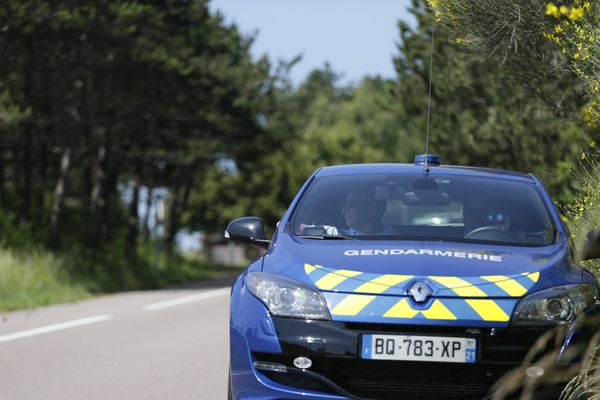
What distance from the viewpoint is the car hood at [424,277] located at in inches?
213

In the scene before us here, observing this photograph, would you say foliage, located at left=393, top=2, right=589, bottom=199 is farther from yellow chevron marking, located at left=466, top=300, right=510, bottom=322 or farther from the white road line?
yellow chevron marking, located at left=466, top=300, right=510, bottom=322

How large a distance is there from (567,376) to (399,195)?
2.01 m

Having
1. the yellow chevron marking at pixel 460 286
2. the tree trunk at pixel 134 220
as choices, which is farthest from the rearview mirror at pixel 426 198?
the tree trunk at pixel 134 220

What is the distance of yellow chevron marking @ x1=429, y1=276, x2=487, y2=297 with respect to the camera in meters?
5.46

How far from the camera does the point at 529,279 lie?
18.3 ft

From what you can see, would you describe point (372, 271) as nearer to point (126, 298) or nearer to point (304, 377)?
point (304, 377)

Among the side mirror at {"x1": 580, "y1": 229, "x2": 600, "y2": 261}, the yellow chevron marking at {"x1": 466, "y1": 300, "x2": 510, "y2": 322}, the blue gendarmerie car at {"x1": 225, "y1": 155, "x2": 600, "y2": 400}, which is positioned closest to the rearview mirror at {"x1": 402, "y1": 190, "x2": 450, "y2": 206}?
the blue gendarmerie car at {"x1": 225, "y1": 155, "x2": 600, "y2": 400}

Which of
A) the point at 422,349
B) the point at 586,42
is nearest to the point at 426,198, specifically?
the point at 422,349

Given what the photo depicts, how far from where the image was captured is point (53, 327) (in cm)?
1291

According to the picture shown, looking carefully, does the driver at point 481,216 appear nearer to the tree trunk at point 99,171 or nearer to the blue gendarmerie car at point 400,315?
the blue gendarmerie car at point 400,315

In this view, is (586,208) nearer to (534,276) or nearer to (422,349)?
(534,276)

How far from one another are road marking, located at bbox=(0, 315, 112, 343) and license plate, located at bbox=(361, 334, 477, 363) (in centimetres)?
681

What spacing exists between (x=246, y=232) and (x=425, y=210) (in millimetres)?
1083

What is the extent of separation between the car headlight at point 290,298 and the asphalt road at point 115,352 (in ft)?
6.74
